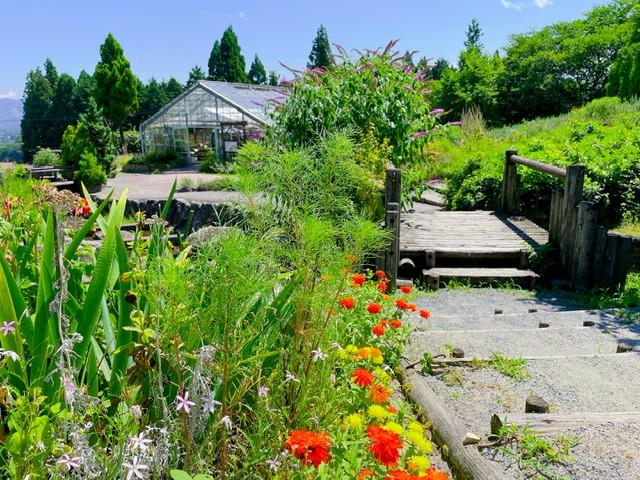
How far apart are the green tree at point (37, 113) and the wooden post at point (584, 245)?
46.4 m

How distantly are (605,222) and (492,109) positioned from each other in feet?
76.0

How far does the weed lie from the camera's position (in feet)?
9.56

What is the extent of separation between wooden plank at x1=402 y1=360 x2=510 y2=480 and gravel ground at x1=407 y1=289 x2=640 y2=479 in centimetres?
9

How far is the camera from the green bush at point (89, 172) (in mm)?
16625

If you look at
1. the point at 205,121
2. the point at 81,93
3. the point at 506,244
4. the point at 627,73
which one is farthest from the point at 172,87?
the point at 506,244

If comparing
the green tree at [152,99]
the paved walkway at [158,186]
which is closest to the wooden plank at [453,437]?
the paved walkway at [158,186]

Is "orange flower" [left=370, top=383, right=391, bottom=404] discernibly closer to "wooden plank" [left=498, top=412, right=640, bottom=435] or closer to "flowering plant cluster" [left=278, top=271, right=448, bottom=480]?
"flowering plant cluster" [left=278, top=271, right=448, bottom=480]

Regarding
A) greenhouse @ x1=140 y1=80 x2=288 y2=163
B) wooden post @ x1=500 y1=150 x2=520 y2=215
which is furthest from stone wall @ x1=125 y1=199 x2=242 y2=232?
greenhouse @ x1=140 y1=80 x2=288 y2=163

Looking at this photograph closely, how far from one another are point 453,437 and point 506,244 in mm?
4609

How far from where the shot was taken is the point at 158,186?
713 inches

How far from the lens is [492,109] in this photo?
29156 mm

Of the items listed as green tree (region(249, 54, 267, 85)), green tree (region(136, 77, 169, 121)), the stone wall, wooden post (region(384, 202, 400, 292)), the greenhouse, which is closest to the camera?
wooden post (region(384, 202, 400, 292))

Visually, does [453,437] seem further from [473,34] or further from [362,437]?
[473,34]

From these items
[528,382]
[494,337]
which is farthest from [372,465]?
[494,337]
